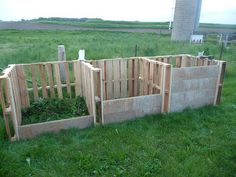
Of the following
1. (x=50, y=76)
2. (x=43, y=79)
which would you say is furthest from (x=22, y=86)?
(x=50, y=76)

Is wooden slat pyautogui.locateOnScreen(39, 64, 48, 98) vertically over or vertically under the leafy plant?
over

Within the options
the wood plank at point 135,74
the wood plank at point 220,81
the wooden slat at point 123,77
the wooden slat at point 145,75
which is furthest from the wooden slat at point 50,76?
the wood plank at point 220,81

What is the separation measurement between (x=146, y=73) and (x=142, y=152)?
224cm

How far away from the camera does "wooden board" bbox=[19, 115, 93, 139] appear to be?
4.05 meters

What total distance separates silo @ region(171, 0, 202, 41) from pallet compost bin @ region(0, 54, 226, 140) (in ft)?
51.1

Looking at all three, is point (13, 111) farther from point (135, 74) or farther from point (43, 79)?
point (135, 74)

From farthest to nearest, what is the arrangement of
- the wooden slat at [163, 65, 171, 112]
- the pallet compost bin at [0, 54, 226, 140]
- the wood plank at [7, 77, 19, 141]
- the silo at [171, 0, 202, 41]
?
the silo at [171, 0, 202, 41]
the wooden slat at [163, 65, 171, 112]
the pallet compost bin at [0, 54, 226, 140]
the wood plank at [7, 77, 19, 141]

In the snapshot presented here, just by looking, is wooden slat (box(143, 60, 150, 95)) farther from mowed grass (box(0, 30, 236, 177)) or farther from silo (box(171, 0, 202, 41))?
silo (box(171, 0, 202, 41))

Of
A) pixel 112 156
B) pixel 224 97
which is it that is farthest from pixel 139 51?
pixel 112 156

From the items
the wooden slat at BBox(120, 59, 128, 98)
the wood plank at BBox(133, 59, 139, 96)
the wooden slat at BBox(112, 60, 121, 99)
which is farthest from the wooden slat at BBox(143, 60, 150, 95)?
the wooden slat at BBox(112, 60, 121, 99)

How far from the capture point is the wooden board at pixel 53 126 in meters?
4.05

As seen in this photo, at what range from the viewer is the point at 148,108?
486 centimetres

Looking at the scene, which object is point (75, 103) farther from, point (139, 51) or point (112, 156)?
point (139, 51)

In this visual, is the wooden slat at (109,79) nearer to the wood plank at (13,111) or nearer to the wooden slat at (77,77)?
the wooden slat at (77,77)
